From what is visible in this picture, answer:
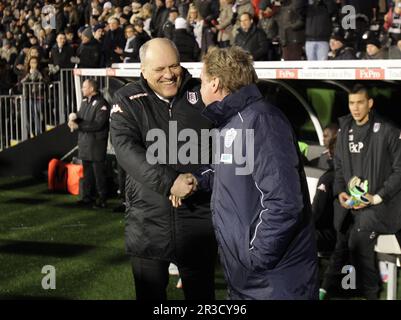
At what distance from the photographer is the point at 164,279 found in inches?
196

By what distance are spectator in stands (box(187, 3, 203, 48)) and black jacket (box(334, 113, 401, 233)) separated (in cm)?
947

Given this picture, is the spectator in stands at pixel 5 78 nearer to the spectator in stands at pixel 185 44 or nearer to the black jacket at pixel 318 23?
the spectator in stands at pixel 185 44

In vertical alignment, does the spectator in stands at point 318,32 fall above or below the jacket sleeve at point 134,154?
above

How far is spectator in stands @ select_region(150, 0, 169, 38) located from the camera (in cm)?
1791

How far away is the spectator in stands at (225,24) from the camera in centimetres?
1554

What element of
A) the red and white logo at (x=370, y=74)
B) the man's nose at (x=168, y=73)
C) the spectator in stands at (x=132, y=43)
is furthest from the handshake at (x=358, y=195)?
the spectator in stands at (x=132, y=43)

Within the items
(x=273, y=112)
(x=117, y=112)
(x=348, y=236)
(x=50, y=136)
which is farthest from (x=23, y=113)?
(x=273, y=112)

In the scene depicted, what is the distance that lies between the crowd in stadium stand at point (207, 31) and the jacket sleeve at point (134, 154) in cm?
704

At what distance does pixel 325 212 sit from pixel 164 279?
2.85 m

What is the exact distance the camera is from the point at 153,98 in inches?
195

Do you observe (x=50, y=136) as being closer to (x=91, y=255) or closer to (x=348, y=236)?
(x=91, y=255)

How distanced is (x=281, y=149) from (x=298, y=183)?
17 cm

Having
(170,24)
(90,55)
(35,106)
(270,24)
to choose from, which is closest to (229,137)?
(270,24)

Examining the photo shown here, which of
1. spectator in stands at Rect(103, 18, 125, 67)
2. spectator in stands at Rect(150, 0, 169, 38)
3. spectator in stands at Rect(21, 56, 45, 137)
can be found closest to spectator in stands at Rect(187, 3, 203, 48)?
spectator in stands at Rect(150, 0, 169, 38)
